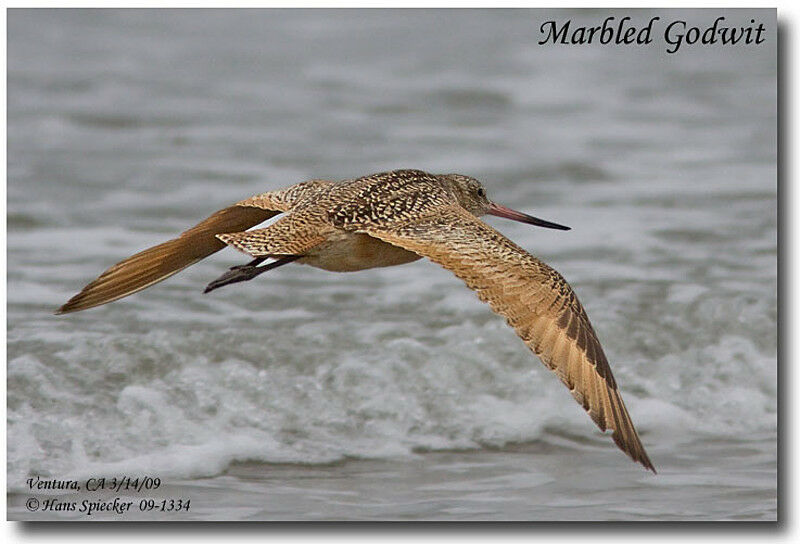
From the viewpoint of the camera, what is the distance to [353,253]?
4.48 m

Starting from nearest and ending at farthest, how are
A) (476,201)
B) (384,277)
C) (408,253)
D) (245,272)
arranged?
(245,272), (408,253), (476,201), (384,277)

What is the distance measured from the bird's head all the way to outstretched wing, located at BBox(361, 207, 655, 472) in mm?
1010

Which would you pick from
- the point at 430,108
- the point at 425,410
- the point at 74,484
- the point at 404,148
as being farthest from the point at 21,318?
the point at 430,108

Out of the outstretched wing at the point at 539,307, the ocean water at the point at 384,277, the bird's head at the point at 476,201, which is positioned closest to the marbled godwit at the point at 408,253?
the outstretched wing at the point at 539,307

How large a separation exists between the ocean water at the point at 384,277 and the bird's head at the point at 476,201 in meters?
0.74

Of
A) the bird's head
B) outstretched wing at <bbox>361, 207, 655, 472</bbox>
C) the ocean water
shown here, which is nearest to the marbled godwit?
outstretched wing at <bbox>361, 207, 655, 472</bbox>

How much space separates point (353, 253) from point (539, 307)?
67 centimetres

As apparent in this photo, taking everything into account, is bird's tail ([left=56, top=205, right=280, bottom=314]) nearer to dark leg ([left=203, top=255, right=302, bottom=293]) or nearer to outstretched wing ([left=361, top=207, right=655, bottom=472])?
dark leg ([left=203, top=255, right=302, bottom=293])

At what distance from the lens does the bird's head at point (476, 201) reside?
5.40 m

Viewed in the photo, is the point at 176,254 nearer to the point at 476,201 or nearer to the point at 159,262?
the point at 159,262

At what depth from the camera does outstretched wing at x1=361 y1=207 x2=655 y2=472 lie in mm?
3930

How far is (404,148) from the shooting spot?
8.03 m

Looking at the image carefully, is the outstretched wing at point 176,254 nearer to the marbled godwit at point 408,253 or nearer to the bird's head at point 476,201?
the marbled godwit at point 408,253

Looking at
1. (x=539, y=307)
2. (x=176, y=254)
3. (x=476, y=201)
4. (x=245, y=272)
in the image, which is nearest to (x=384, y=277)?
(x=476, y=201)
